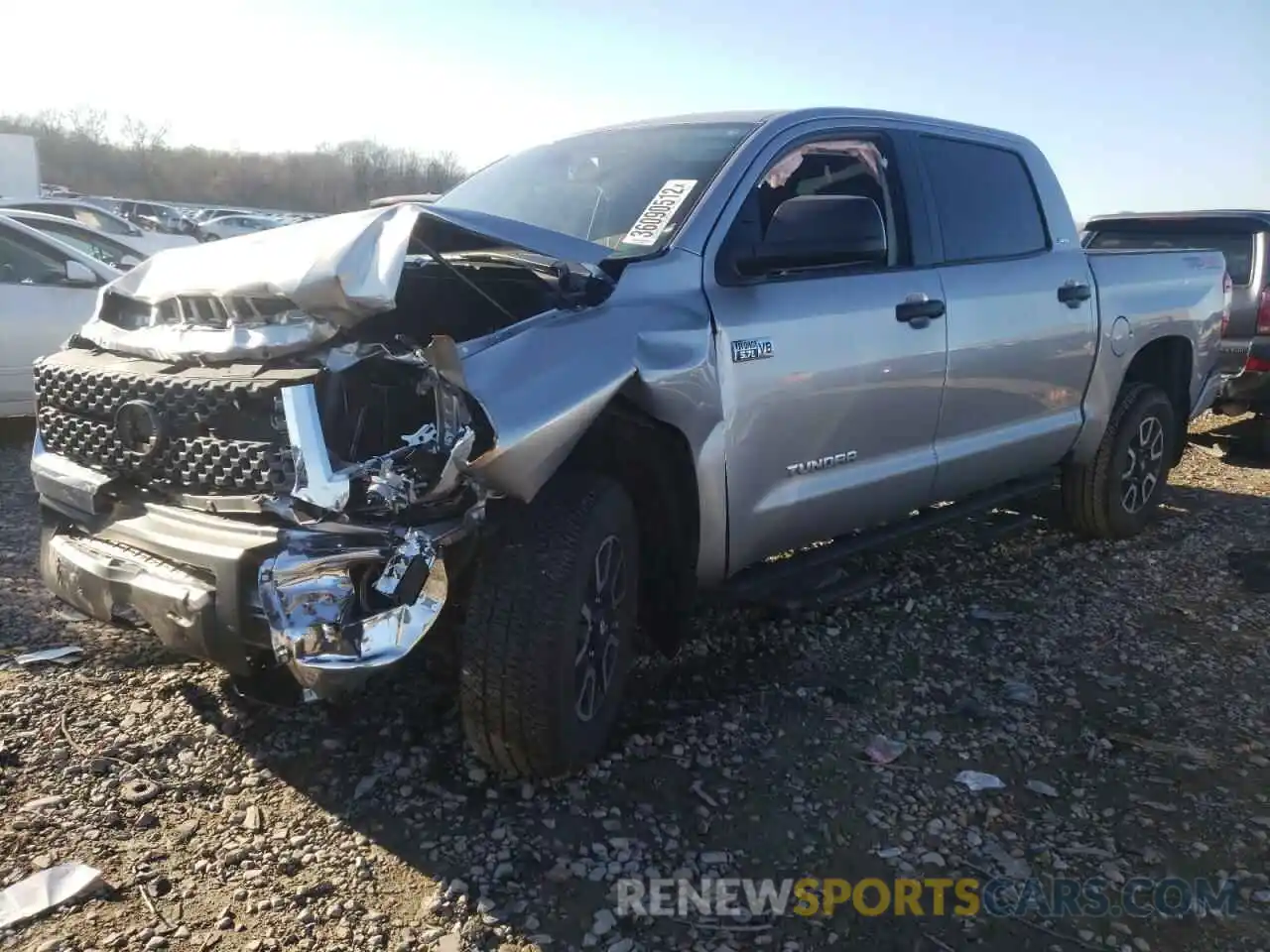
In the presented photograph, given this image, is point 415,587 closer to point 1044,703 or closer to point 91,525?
point 91,525

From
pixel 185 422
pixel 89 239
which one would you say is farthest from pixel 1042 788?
pixel 89 239

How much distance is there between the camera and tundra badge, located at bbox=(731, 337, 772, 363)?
10.2 ft

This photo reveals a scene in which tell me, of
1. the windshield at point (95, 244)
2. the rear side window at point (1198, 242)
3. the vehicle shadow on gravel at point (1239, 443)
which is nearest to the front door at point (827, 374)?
the rear side window at point (1198, 242)

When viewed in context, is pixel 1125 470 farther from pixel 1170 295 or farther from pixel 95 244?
pixel 95 244

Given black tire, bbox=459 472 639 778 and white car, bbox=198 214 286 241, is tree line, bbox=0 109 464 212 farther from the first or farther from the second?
black tire, bbox=459 472 639 778

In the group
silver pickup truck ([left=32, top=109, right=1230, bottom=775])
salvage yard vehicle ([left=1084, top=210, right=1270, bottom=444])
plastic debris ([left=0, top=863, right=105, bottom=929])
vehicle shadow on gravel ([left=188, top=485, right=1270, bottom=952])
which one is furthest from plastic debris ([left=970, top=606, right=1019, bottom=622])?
salvage yard vehicle ([left=1084, top=210, right=1270, bottom=444])

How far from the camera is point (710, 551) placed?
3174mm

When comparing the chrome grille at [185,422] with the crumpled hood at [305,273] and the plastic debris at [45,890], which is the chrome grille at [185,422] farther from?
the plastic debris at [45,890]

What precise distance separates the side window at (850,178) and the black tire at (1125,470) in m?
1.95

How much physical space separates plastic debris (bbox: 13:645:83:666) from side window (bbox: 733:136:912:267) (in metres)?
2.83

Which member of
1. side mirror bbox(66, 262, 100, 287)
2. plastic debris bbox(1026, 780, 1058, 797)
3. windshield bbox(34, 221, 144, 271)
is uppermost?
windshield bbox(34, 221, 144, 271)

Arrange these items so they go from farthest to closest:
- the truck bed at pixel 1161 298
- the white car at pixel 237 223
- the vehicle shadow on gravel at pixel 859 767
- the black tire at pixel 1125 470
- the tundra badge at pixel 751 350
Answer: the white car at pixel 237 223 → the black tire at pixel 1125 470 → the truck bed at pixel 1161 298 → the tundra badge at pixel 751 350 → the vehicle shadow on gravel at pixel 859 767

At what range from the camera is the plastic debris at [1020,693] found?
11.6ft

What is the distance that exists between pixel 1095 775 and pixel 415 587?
210 centimetres
